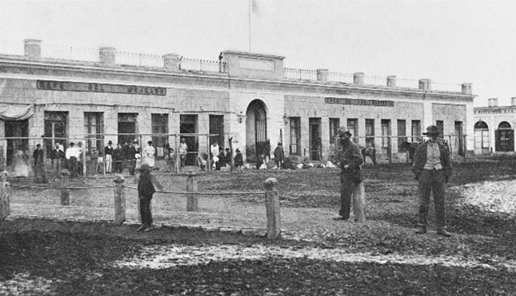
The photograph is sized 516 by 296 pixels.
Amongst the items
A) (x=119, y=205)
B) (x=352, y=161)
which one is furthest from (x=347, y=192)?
(x=119, y=205)

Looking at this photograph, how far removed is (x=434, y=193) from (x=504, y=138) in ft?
164

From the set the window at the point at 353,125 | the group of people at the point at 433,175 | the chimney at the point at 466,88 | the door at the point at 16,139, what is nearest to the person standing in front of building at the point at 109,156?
the door at the point at 16,139

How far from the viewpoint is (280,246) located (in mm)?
8266

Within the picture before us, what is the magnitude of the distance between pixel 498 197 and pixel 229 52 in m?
17.2

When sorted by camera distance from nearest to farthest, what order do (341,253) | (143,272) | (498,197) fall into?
(143,272) → (341,253) → (498,197)

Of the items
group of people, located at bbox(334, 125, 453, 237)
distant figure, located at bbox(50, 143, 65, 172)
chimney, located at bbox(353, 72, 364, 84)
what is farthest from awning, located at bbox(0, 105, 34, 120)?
chimney, located at bbox(353, 72, 364, 84)

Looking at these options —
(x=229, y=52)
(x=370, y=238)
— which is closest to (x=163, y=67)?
(x=229, y=52)

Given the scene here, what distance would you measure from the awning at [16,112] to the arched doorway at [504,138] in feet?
146

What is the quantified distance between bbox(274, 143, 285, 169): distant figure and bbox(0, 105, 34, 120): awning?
36.2 feet

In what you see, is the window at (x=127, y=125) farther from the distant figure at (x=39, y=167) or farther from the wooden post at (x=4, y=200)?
the wooden post at (x=4, y=200)

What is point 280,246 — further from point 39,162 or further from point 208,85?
point 208,85

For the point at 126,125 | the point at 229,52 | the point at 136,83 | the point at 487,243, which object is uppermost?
A: the point at 229,52

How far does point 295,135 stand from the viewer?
31.3 m

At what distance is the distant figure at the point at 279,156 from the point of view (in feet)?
91.0
